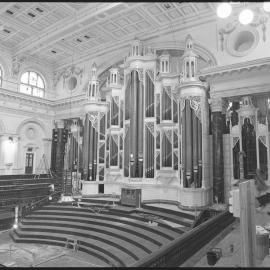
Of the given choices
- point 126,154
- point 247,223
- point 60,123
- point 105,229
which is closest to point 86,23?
point 126,154

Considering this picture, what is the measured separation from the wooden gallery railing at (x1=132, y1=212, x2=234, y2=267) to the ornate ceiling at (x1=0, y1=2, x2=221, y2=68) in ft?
36.5

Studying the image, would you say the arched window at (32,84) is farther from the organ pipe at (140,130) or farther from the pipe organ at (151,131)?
the organ pipe at (140,130)

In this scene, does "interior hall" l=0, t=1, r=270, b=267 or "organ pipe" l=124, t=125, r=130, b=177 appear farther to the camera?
"organ pipe" l=124, t=125, r=130, b=177

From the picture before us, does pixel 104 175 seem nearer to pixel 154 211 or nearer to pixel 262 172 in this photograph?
pixel 154 211

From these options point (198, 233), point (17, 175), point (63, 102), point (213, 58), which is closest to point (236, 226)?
point (198, 233)

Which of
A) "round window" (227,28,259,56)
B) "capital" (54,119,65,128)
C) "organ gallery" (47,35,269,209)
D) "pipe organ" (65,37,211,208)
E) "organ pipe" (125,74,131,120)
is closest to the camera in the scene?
"organ gallery" (47,35,269,209)

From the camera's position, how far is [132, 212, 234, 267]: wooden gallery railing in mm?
4590

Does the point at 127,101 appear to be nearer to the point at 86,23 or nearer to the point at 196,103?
the point at 196,103

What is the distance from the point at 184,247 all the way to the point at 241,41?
1177 centimetres

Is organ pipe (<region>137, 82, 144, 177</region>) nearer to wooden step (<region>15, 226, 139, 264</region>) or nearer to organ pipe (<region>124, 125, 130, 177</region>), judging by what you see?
organ pipe (<region>124, 125, 130, 177</region>)

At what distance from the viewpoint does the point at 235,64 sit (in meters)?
12.2

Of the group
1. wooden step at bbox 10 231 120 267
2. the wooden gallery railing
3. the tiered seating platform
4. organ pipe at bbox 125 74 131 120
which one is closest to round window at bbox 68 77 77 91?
organ pipe at bbox 125 74 131 120

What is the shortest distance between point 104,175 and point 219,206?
277 inches

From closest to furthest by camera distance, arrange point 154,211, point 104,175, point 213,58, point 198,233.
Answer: point 198,233, point 154,211, point 213,58, point 104,175
